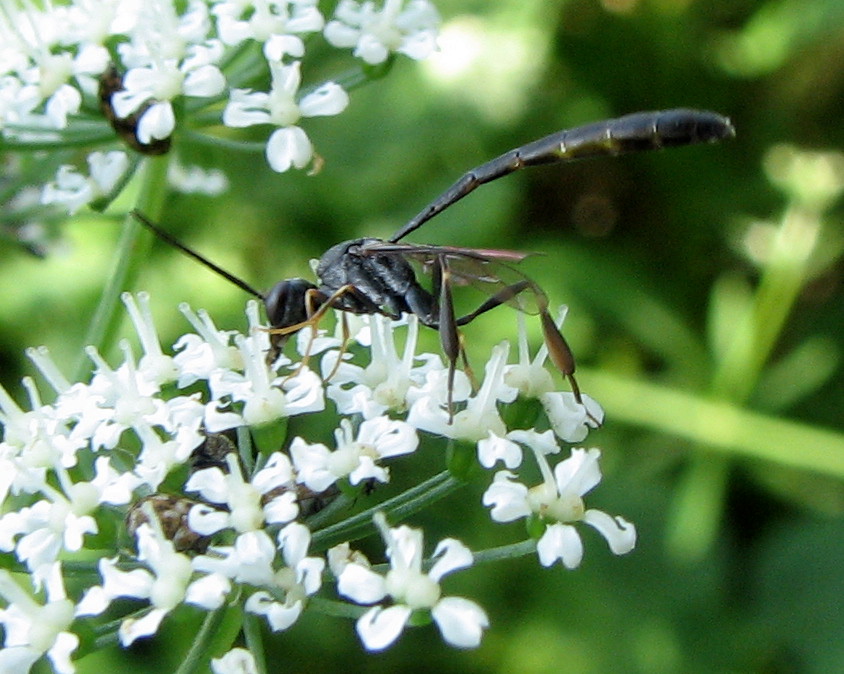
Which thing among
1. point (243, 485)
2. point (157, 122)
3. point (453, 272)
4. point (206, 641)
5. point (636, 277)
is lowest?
point (636, 277)

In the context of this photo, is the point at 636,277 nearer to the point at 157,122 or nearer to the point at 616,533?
the point at 157,122

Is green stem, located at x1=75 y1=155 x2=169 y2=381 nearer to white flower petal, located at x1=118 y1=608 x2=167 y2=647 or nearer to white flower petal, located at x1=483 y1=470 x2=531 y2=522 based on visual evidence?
white flower petal, located at x1=118 y1=608 x2=167 y2=647

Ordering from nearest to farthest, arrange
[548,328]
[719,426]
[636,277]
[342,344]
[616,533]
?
[616,533], [548,328], [342,344], [719,426], [636,277]

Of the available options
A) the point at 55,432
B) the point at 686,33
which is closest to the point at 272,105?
the point at 55,432

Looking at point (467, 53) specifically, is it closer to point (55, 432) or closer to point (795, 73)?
point (795, 73)

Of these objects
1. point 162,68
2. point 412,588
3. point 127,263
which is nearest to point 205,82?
point 162,68

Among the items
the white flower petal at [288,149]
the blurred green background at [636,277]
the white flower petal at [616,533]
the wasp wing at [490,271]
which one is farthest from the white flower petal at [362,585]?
the blurred green background at [636,277]
